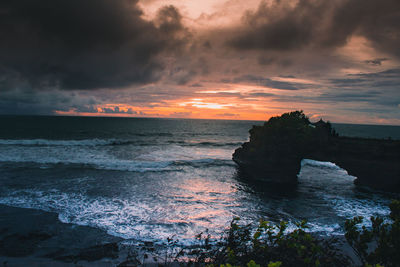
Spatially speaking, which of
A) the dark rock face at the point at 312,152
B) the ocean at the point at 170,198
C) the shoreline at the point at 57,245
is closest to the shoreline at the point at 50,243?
the shoreline at the point at 57,245

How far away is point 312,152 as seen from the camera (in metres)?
24.3

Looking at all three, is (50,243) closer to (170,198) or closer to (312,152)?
(170,198)

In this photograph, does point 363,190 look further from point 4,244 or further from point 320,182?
point 4,244

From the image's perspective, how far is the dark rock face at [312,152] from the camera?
21.7 metres

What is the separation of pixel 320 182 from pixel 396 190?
21.6 feet

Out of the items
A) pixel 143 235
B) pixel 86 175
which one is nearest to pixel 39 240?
pixel 143 235

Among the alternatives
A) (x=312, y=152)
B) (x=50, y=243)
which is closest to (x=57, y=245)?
(x=50, y=243)

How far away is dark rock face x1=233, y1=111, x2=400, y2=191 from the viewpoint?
21.7m

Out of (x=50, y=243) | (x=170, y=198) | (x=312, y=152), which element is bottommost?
(x=50, y=243)

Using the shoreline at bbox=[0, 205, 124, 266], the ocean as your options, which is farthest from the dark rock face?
the shoreline at bbox=[0, 205, 124, 266]

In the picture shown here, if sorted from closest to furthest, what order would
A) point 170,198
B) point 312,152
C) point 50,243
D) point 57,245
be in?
1. point 57,245
2. point 50,243
3. point 170,198
4. point 312,152

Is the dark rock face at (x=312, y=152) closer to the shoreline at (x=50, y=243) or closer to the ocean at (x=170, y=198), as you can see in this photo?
the ocean at (x=170, y=198)

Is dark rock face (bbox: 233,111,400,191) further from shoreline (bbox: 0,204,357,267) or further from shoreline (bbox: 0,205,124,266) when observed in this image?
shoreline (bbox: 0,205,124,266)

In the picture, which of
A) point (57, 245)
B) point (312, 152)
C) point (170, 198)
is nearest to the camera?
point (57, 245)
